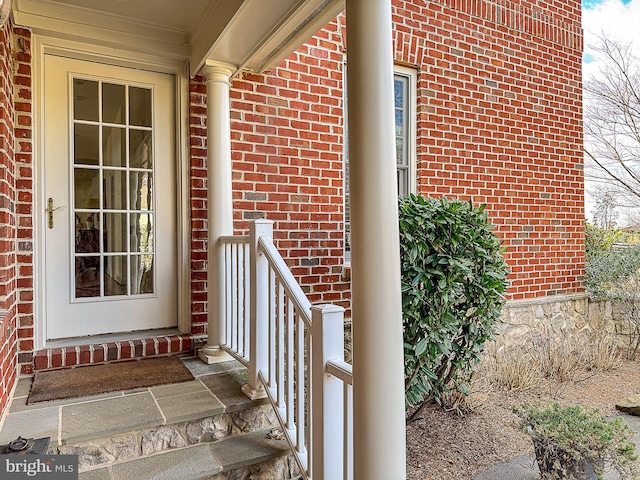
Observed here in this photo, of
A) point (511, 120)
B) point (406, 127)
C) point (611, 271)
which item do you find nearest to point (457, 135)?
point (406, 127)

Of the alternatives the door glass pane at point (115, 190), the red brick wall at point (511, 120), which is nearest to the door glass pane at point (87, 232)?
the door glass pane at point (115, 190)

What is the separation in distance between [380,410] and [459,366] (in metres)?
1.70

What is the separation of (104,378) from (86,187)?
1244mm

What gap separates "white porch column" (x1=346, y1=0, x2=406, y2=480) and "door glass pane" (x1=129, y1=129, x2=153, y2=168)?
2029 mm

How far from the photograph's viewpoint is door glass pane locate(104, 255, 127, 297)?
9.57 feet

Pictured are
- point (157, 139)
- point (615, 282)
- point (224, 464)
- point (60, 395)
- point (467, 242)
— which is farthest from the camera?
point (615, 282)

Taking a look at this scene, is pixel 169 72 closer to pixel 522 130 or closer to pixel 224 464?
pixel 224 464

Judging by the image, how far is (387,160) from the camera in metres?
1.47

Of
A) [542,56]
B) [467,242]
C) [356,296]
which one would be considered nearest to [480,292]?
[467,242]

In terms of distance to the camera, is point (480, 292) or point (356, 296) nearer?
point (356, 296)

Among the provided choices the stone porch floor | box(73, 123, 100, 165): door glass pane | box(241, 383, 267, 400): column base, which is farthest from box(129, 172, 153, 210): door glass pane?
box(241, 383, 267, 400): column base

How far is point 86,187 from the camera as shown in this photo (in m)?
2.86

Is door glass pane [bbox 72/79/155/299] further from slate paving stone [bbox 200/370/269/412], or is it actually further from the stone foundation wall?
the stone foundation wall

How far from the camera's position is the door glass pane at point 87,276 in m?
2.84
